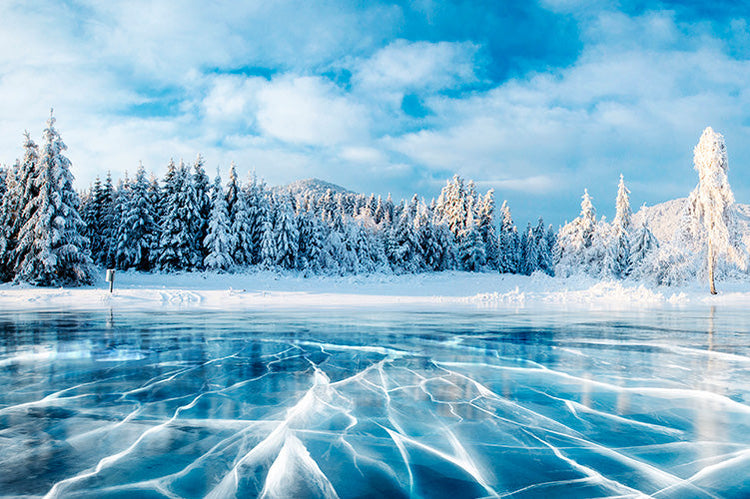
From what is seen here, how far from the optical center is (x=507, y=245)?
7056 cm

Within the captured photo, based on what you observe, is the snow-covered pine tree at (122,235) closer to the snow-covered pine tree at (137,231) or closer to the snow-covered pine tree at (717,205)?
the snow-covered pine tree at (137,231)

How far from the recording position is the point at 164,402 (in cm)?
474

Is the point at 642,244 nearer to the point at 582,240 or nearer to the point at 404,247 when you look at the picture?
the point at 582,240

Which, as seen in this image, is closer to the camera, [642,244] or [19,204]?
[19,204]

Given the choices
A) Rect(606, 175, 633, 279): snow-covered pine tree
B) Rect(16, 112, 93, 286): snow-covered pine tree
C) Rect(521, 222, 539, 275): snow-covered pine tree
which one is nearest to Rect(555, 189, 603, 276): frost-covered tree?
Rect(606, 175, 633, 279): snow-covered pine tree

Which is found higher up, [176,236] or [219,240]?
[176,236]

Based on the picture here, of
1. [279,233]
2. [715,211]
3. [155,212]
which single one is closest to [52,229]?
[155,212]

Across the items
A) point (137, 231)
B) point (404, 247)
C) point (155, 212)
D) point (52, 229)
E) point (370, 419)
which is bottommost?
point (370, 419)

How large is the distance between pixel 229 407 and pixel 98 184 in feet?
158

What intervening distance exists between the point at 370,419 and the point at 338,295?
784 inches

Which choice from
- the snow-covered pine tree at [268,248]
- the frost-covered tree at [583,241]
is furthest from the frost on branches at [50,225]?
the frost-covered tree at [583,241]

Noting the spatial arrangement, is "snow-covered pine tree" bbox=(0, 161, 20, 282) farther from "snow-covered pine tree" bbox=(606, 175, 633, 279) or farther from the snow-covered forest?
"snow-covered pine tree" bbox=(606, 175, 633, 279)

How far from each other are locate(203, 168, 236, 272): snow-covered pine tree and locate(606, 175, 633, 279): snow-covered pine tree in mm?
37407

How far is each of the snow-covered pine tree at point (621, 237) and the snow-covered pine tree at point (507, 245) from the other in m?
17.9
